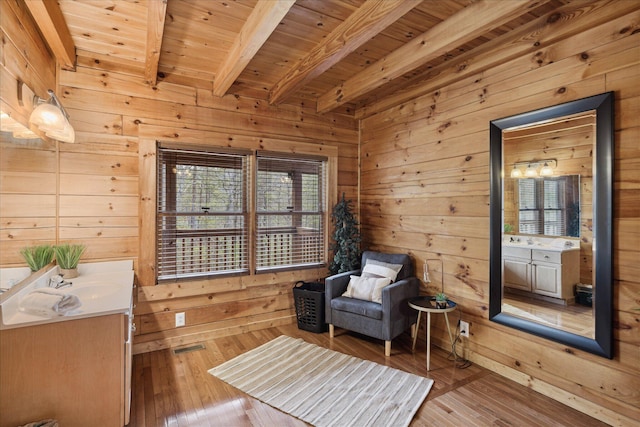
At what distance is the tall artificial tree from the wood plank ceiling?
4.27ft

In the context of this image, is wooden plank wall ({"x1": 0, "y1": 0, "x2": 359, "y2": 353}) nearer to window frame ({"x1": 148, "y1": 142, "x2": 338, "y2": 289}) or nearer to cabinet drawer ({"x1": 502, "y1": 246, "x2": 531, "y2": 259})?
window frame ({"x1": 148, "y1": 142, "x2": 338, "y2": 289})

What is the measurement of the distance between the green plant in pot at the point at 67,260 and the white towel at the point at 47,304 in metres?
0.87

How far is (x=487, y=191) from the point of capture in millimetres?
2771

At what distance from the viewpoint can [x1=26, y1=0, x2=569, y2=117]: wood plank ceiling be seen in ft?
6.82

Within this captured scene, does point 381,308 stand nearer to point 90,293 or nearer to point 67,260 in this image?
point 90,293

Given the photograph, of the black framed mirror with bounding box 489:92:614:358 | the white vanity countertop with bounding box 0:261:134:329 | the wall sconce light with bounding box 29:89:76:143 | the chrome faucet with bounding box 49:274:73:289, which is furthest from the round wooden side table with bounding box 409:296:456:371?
Result: the wall sconce light with bounding box 29:89:76:143

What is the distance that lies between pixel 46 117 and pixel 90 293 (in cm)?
Result: 118

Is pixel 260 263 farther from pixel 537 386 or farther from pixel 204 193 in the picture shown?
pixel 537 386

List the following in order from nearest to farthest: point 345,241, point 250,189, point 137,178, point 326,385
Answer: point 326,385
point 137,178
point 250,189
point 345,241

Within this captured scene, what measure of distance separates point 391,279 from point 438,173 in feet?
3.75

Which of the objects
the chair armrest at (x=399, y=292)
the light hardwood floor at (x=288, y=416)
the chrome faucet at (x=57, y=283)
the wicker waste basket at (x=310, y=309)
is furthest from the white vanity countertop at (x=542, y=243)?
the chrome faucet at (x=57, y=283)

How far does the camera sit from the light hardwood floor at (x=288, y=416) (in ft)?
6.91

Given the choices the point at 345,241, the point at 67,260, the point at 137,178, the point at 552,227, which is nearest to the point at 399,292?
the point at 345,241

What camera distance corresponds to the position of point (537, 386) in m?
2.42
